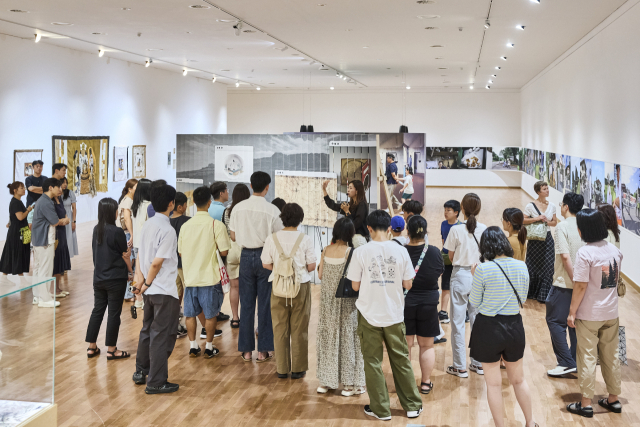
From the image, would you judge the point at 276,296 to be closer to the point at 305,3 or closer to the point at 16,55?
the point at 305,3

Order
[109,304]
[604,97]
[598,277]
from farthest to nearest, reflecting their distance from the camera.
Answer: [604,97]
[109,304]
[598,277]

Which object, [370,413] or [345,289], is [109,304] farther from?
[370,413]

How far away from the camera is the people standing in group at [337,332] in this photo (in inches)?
200

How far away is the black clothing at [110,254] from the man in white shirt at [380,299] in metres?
2.45

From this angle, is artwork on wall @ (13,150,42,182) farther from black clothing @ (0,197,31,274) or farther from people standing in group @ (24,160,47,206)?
black clothing @ (0,197,31,274)

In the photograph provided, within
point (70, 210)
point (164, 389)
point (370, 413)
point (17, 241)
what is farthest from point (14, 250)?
point (370, 413)

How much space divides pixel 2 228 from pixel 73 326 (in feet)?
24.8

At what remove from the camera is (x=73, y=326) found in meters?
7.24

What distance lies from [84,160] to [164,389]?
1221 cm

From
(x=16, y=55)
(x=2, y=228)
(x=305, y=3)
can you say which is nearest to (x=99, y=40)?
(x=16, y=55)

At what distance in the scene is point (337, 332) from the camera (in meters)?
5.15

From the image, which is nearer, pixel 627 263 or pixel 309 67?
pixel 627 263

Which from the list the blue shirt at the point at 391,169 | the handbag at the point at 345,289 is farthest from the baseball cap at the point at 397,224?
the blue shirt at the point at 391,169

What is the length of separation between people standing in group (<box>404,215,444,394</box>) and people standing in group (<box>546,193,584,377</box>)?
1.22m
